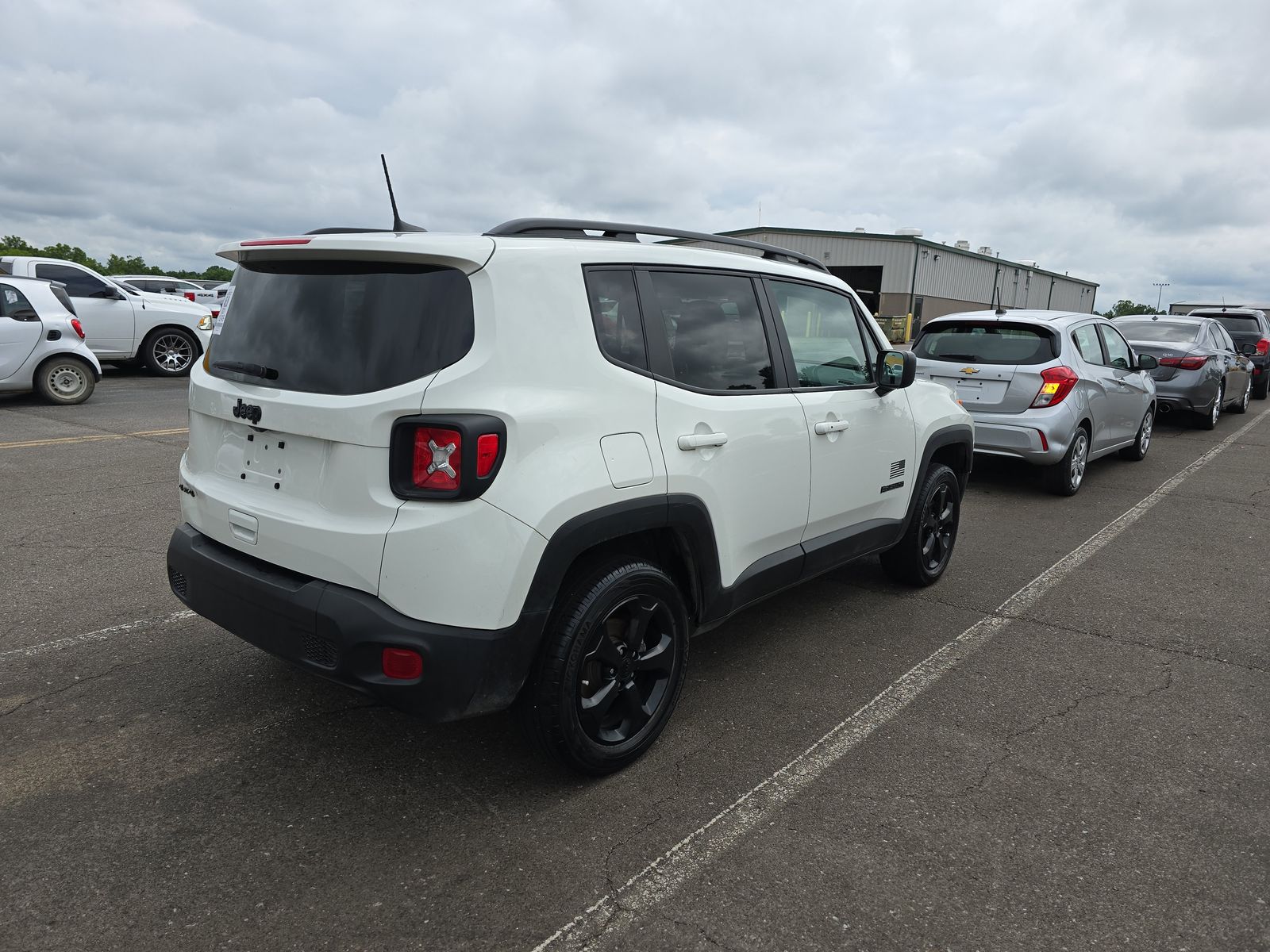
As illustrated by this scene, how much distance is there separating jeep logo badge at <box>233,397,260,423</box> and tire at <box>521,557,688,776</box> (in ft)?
3.71

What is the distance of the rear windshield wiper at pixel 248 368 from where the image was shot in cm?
284

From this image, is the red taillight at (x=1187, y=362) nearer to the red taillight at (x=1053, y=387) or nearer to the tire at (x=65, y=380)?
the red taillight at (x=1053, y=387)

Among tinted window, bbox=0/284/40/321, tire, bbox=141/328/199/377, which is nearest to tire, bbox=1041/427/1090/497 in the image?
tinted window, bbox=0/284/40/321

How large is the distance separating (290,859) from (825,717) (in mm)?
2013

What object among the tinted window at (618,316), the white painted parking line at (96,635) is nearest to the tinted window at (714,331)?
the tinted window at (618,316)

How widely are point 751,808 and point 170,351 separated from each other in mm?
15161

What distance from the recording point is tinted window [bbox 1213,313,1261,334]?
17891 mm

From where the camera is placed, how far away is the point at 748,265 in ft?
12.1

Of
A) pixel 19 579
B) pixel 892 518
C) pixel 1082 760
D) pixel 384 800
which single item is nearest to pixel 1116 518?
pixel 892 518

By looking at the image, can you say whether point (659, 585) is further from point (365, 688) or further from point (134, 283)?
point (134, 283)

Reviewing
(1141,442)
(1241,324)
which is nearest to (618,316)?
(1141,442)

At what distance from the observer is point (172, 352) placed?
596 inches

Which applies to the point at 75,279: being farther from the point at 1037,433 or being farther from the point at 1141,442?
the point at 1141,442

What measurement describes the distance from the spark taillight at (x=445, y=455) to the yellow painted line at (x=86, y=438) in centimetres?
737
